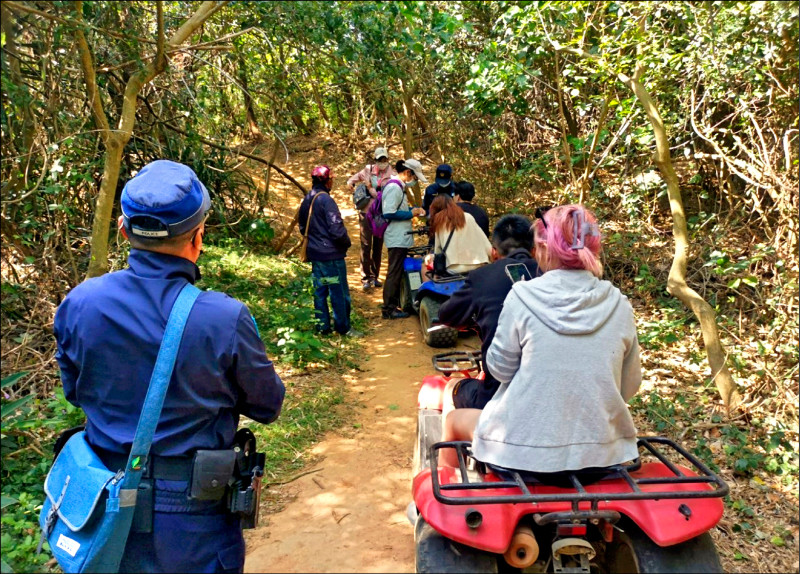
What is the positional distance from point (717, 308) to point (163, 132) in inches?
271

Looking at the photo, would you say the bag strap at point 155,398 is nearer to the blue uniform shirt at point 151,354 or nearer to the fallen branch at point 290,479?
the blue uniform shirt at point 151,354

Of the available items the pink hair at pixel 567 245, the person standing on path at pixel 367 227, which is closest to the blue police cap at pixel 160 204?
the pink hair at pixel 567 245

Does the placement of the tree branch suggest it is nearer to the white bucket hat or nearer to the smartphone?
the smartphone

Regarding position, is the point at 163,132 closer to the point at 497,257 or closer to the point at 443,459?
the point at 497,257

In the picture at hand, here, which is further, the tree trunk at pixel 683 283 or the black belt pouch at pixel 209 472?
the tree trunk at pixel 683 283

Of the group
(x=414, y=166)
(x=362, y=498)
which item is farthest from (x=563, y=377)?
(x=414, y=166)

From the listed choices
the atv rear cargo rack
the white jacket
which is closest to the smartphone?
→ the atv rear cargo rack

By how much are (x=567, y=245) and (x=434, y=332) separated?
14.5 feet

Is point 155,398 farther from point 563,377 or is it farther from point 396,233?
point 396,233

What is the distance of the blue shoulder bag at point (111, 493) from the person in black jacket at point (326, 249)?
5.17m

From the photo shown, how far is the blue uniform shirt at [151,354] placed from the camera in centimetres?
212

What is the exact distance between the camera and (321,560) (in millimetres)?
3504

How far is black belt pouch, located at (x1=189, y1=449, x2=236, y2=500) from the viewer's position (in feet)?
6.99

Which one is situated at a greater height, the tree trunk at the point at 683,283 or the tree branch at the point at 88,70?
the tree branch at the point at 88,70
